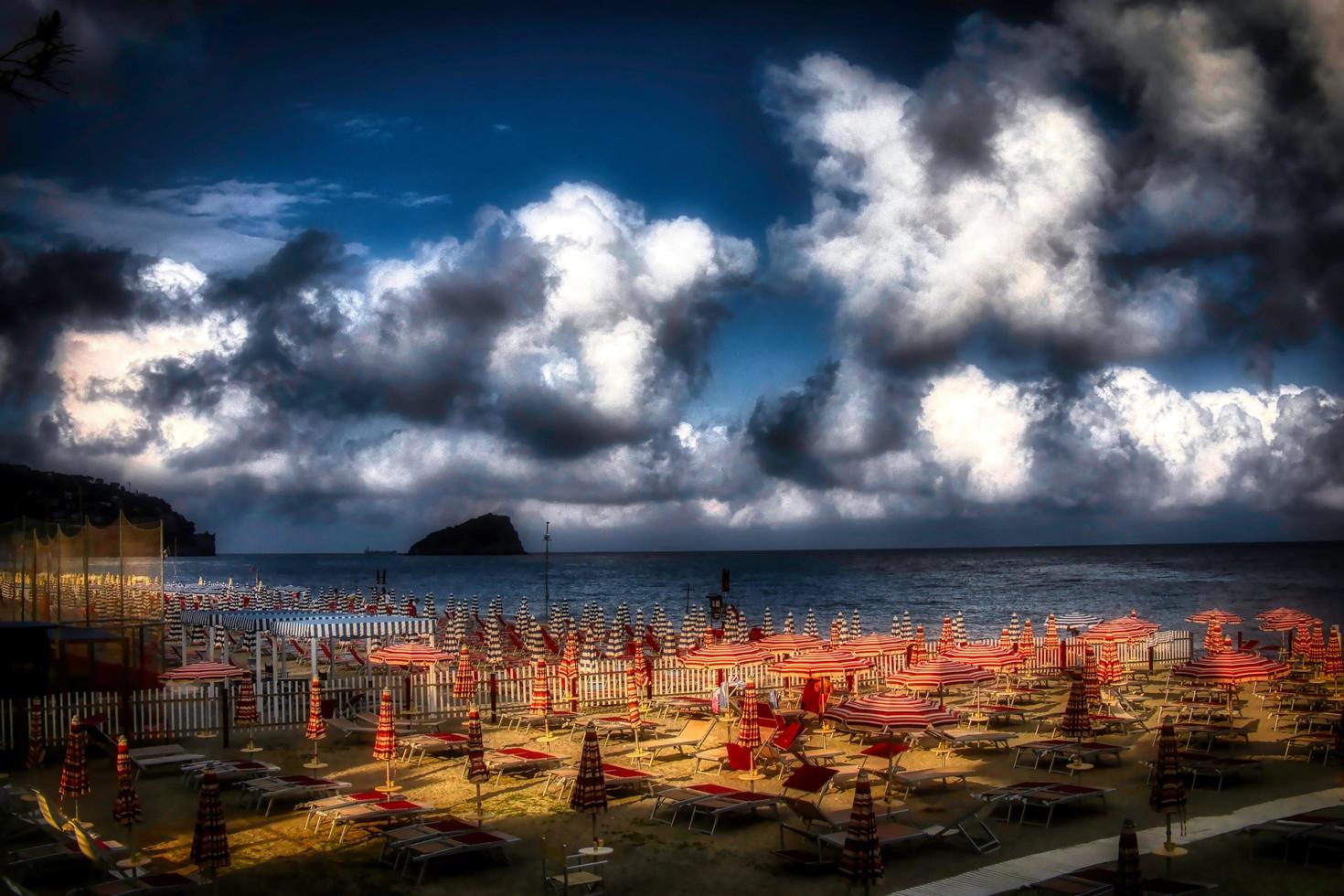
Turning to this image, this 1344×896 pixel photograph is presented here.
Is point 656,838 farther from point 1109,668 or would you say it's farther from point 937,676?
point 1109,668

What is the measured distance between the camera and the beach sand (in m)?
10.9

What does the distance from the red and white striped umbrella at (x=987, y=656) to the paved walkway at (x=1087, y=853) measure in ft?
23.7

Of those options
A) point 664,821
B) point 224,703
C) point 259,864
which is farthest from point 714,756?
point 224,703

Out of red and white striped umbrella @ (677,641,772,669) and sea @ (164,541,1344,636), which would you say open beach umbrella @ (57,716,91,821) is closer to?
red and white striped umbrella @ (677,641,772,669)

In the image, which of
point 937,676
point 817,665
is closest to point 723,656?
point 817,665

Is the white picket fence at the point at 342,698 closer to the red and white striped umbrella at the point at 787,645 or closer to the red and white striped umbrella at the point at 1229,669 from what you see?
the red and white striped umbrella at the point at 787,645

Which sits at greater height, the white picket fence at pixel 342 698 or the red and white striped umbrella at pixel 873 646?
the red and white striped umbrella at pixel 873 646

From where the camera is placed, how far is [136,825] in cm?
1347

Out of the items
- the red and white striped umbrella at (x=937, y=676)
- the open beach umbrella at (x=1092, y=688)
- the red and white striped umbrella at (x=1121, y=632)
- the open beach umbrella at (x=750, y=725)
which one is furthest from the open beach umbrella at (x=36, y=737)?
the red and white striped umbrella at (x=1121, y=632)

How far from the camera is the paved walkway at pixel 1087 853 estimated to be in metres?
10.2

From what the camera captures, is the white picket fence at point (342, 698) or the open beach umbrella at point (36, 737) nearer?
the open beach umbrella at point (36, 737)

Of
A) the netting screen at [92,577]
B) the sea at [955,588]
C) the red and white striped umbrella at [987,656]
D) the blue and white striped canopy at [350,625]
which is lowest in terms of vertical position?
the sea at [955,588]

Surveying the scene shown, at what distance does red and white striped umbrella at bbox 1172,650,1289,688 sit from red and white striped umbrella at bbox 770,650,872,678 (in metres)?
5.62

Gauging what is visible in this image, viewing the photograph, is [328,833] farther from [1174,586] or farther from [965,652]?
[1174,586]
